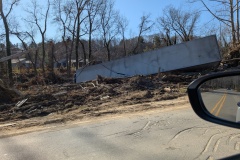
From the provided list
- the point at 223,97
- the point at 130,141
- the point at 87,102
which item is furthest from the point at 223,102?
the point at 87,102

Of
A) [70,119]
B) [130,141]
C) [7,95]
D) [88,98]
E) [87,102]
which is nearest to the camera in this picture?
[130,141]

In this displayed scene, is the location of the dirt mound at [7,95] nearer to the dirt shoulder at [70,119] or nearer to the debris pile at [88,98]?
the debris pile at [88,98]

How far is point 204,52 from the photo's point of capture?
2192 centimetres

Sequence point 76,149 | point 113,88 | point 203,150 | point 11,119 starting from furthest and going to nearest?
point 113,88
point 11,119
point 76,149
point 203,150

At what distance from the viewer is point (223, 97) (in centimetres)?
291

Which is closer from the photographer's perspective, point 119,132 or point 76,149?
point 76,149

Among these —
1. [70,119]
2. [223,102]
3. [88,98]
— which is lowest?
[70,119]

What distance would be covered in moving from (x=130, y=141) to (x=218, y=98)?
4.01 metres

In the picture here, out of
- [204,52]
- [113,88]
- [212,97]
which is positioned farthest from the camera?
[204,52]

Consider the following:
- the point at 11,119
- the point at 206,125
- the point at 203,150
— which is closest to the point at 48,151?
the point at 203,150

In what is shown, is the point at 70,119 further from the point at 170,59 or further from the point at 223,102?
the point at 170,59

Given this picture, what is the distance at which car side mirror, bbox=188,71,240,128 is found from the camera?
2.70 metres

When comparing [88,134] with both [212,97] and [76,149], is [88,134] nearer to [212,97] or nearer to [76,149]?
[76,149]

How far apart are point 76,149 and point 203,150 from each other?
2.44m
